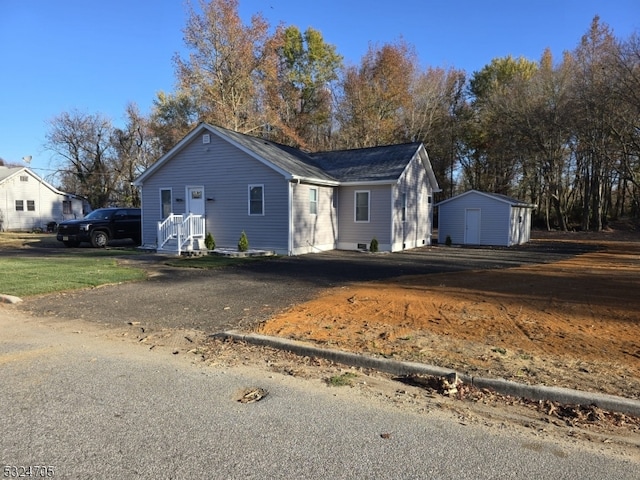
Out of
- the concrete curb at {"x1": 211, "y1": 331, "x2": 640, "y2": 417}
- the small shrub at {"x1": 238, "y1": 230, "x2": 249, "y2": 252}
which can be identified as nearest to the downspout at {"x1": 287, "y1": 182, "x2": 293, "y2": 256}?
the small shrub at {"x1": 238, "y1": 230, "x2": 249, "y2": 252}

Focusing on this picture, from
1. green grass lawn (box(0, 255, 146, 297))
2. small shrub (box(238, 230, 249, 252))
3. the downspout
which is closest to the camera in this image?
green grass lawn (box(0, 255, 146, 297))

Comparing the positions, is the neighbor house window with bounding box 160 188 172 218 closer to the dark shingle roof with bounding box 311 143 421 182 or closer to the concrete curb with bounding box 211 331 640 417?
the dark shingle roof with bounding box 311 143 421 182

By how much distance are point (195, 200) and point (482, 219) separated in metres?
16.1

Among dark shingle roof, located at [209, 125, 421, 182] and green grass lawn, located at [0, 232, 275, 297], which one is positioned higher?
dark shingle roof, located at [209, 125, 421, 182]

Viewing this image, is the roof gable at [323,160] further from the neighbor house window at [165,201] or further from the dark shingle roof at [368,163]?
the neighbor house window at [165,201]

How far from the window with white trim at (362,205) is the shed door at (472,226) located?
9015mm

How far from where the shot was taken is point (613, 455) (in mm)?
3012

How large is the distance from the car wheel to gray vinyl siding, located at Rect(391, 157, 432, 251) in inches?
516

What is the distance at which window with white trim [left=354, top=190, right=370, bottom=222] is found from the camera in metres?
19.3

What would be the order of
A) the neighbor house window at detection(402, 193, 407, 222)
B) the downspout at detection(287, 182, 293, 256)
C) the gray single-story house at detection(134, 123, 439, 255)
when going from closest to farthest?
the downspout at detection(287, 182, 293, 256) → the gray single-story house at detection(134, 123, 439, 255) → the neighbor house window at detection(402, 193, 407, 222)

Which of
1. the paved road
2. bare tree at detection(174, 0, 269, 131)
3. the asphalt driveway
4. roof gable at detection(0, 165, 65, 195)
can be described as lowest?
the paved road

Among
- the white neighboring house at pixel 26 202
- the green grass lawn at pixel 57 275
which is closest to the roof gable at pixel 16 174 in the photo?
the white neighboring house at pixel 26 202

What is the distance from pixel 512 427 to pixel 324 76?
130 feet

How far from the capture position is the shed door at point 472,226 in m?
25.3
